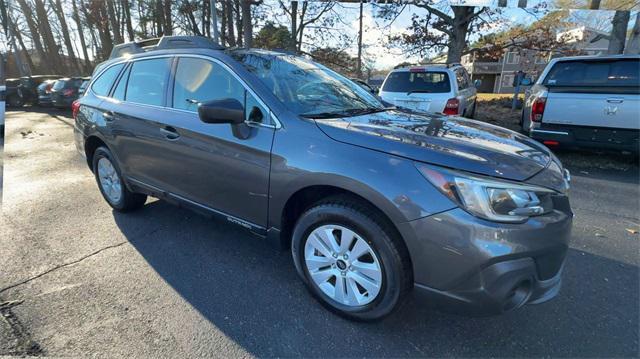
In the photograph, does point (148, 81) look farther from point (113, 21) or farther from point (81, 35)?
point (81, 35)

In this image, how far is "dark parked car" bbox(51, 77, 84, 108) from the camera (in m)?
14.8

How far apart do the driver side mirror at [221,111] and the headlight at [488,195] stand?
1.27m

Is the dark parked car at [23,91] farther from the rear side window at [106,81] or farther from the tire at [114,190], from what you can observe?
the tire at [114,190]

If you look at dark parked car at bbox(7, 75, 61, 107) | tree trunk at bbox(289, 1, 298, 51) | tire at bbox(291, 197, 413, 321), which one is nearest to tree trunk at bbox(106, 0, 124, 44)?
dark parked car at bbox(7, 75, 61, 107)

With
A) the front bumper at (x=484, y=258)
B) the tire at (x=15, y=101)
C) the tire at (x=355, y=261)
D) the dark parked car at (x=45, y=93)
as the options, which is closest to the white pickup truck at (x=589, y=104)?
the front bumper at (x=484, y=258)

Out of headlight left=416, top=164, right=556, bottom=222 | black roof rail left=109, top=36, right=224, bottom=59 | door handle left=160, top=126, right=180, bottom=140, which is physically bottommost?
headlight left=416, top=164, right=556, bottom=222

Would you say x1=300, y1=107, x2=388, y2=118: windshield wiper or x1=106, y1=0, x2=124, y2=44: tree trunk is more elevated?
x1=106, y1=0, x2=124, y2=44: tree trunk

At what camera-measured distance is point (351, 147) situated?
2.09 meters

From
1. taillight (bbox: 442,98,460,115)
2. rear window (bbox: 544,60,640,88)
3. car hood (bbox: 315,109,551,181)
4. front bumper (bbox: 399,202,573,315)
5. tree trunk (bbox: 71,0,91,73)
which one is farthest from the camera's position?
tree trunk (bbox: 71,0,91,73)

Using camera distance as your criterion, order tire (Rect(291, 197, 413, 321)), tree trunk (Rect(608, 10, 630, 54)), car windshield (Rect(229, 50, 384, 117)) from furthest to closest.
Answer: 1. tree trunk (Rect(608, 10, 630, 54))
2. car windshield (Rect(229, 50, 384, 117))
3. tire (Rect(291, 197, 413, 321))

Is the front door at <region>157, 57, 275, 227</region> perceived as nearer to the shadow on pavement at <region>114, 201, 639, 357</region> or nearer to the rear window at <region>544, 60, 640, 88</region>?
the shadow on pavement at <region>114, 201, 639, 357</region>

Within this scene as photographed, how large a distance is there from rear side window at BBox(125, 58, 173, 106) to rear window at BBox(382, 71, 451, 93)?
546 cm

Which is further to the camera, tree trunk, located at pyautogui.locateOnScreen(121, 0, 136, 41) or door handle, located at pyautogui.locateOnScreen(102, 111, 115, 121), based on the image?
tree trunk, located at pyautogui.locateOnScreen(121, 0, 136, 41)

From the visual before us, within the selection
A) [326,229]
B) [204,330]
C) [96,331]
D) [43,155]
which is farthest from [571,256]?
[43,155]
